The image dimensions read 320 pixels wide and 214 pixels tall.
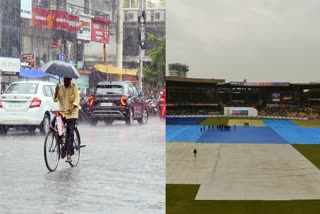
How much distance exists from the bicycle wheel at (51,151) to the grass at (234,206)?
9.90 feet

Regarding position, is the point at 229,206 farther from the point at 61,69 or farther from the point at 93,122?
the point at 61,69

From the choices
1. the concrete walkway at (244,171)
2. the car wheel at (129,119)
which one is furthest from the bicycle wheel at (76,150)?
the concrete walkway at (244,171)

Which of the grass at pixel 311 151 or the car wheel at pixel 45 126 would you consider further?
the grass at pixel 311 151

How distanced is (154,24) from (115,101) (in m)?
0.50

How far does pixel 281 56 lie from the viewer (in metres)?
15.1

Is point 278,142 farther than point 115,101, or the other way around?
point 278,142

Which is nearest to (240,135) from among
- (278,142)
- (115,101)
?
(278,142)

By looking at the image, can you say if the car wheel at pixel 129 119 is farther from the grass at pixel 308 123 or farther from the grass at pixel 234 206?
the grass at pixel 308 123

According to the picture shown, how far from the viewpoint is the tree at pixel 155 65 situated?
118 inches

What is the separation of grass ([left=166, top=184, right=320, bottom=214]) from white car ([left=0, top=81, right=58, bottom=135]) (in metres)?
3.16

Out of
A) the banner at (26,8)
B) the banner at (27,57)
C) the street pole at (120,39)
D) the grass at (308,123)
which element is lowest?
the grass at (308,123)

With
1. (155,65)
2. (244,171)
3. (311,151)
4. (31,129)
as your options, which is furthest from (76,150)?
(311,151)

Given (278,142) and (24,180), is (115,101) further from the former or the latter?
(278,142)

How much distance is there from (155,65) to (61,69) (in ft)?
1.74
